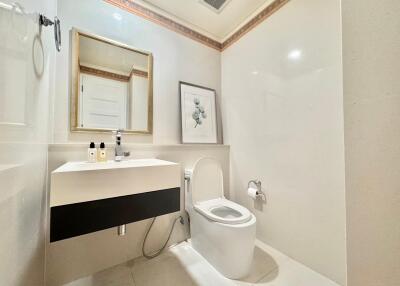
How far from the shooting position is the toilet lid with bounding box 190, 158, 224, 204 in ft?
4.91

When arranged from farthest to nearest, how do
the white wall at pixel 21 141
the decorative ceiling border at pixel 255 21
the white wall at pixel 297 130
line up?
1. the decorative ceiling border at pixel 255 21
2. the white wall at pixel 297 130
3. the white wall at pixel 21 141

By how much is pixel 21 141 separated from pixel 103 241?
1007 mm

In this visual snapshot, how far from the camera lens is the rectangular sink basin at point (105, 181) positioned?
2.39 ft

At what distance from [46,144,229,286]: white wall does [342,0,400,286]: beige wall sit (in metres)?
1.32

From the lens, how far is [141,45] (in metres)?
1.52

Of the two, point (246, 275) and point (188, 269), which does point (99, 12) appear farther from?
point (246, 275)

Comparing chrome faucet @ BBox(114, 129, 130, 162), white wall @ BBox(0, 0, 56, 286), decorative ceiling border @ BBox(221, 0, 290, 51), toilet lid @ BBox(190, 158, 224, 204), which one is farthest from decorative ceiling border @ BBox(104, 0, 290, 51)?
toilet lid @ BBox(190, 158, 224, 204)

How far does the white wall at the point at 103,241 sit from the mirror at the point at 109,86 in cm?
20

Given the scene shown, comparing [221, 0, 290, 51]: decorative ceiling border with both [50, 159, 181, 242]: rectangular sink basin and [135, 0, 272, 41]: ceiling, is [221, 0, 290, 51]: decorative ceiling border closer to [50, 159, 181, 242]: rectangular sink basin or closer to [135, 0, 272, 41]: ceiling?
[135, 0, 272, 41]: ceiling

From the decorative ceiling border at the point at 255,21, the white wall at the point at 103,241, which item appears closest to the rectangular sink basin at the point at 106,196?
the white wall at the point at 103,241

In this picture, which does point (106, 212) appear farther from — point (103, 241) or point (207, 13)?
point (207, 13)

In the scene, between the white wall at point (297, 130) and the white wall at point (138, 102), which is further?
the white wall at point (138, 102)

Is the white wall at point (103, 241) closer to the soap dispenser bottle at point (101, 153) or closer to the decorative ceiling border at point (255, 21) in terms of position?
the soap dispenser bottle at point (101, 153)

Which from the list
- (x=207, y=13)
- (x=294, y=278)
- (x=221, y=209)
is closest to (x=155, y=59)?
(x=207, y=13)
